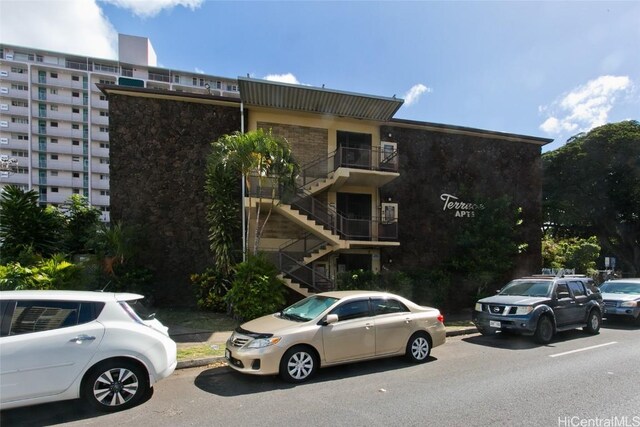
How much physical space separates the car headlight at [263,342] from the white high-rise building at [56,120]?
65.0m

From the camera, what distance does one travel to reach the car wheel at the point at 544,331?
9336mm

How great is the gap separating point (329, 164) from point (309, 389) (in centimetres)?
1183

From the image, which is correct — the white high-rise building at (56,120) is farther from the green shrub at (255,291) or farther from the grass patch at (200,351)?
the grass patch at (200,351)

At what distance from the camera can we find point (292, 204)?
14594 millimetres

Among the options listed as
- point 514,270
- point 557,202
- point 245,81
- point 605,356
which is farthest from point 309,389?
point 557,202

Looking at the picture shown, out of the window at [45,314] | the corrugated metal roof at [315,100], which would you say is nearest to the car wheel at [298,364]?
the window at [45,314]

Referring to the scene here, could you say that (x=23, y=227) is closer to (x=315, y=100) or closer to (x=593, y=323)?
(x=315, y=100)

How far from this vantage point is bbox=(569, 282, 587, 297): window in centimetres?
1070

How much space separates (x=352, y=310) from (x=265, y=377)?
6.28 ft

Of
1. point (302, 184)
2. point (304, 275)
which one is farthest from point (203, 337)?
point (302, 184)

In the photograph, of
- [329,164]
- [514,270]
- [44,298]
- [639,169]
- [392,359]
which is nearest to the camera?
[44,298]

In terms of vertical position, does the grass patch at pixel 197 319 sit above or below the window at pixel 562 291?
below

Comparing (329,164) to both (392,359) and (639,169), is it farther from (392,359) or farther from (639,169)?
(639,169)

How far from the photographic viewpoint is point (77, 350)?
15.6 ft
